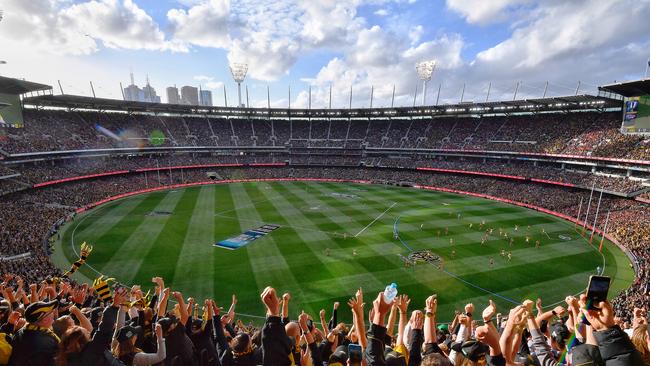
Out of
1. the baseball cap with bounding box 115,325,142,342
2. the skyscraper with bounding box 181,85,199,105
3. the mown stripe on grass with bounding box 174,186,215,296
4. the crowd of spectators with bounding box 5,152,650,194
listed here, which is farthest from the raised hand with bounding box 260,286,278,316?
the skyscraper with bounding box 181,85,199,105

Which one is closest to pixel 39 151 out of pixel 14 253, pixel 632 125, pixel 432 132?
pixel 14 253

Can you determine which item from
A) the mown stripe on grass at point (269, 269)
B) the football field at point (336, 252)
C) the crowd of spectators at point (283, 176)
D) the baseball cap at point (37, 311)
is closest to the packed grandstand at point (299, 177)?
the baseball cap at point (37, 311)

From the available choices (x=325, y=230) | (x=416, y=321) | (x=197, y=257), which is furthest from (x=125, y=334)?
(x=325, y=230)

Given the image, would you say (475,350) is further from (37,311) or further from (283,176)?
(283,176)

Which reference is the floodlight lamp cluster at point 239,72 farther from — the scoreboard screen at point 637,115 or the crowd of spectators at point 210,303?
the scoreboard screen at point 637,115

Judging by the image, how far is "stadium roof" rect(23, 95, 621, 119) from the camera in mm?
60381

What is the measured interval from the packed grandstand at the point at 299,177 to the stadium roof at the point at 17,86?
718cm

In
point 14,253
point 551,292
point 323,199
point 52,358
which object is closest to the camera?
point 52,358

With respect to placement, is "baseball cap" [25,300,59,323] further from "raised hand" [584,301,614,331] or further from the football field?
the football field

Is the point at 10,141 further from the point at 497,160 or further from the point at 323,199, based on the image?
the point at 497,160

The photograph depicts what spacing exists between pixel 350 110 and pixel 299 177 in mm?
→ 28129

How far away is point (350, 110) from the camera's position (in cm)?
9050

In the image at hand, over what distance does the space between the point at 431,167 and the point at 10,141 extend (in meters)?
80.9

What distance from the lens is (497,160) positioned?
69500mm
